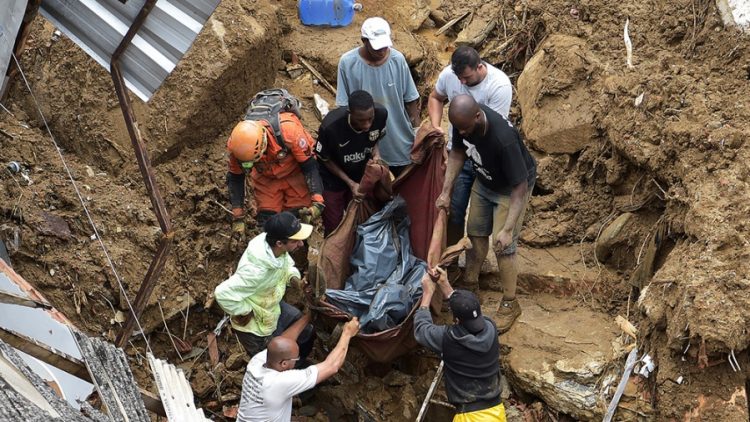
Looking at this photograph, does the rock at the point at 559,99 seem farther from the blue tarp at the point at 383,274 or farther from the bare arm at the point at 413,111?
the blue tarp at the point at 383,274

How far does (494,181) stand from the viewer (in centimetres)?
486

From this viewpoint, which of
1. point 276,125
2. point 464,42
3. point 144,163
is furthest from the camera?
point 464,42

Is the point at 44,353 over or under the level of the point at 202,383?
over

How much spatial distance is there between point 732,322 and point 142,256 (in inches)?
168

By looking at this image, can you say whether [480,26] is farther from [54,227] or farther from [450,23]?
[54,227]

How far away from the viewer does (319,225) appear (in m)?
6.50

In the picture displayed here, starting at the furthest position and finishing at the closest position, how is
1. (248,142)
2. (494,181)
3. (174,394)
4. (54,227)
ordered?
1. (54,227)
2. (248,142)
3. (494,181)
4. (174,394)

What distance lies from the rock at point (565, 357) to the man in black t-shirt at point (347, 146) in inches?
58.7

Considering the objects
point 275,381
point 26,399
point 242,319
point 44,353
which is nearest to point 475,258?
point 242,319

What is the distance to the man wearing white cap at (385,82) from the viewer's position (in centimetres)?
536

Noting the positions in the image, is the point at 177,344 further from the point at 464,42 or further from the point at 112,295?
the point at 464,42

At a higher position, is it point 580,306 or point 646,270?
point 646,270

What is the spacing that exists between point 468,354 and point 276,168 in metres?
1.87

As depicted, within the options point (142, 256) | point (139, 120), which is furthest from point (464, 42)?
point (142, 256)
